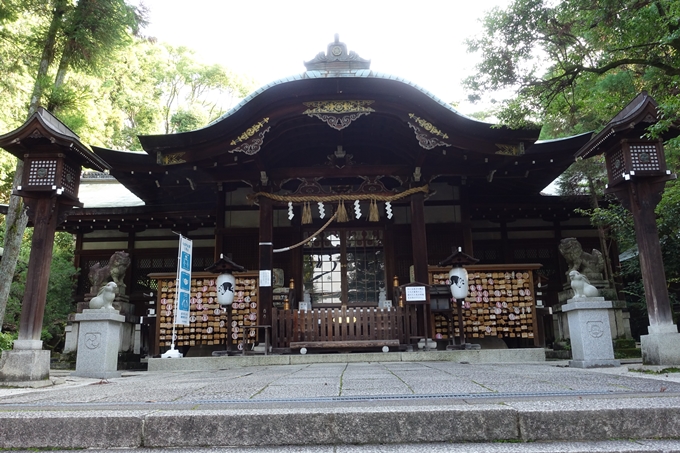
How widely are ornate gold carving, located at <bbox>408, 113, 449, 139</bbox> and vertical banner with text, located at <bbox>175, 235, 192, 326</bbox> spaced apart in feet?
16.7

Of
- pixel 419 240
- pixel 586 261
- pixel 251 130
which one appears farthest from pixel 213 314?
pixel 586 261

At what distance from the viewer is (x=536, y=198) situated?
1159cm

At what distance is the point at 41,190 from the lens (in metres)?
6.01

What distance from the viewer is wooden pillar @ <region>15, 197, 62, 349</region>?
→ 571cm

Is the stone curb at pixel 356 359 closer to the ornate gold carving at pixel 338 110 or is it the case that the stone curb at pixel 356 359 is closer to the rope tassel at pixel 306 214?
the rope tassel at pixel 306 214

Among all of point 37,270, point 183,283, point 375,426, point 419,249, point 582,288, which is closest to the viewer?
point 375,426

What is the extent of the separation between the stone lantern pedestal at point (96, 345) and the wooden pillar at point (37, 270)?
2.61ft

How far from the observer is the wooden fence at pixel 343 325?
8.84 meters

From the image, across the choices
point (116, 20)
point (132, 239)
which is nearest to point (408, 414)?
point (116, 20)

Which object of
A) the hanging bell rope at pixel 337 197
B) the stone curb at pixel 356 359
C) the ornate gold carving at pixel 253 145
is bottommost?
the stone curb at pixel 356 359

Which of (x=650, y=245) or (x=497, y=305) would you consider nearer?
(x=650, y=245)

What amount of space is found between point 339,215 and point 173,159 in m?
3.52

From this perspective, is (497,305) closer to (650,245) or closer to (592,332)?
(592,332)

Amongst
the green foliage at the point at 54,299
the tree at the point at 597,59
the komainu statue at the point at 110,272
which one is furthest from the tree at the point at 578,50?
the green foliage at the point at 54,299
